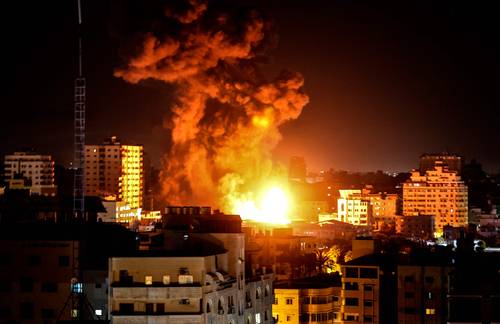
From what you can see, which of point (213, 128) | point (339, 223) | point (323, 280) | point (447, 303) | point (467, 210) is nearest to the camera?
point (447, 303)

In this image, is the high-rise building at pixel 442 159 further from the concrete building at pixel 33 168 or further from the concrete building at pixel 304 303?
the concrete building at pixel 304 303

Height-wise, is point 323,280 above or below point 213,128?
below

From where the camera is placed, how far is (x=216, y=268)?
102 ft

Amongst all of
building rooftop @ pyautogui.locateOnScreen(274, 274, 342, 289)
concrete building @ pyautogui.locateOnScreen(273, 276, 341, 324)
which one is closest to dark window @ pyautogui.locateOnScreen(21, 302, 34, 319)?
concrete building @ pyautogui.locateOnScreen(273, 276, 341, 324)

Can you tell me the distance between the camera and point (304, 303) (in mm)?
44219

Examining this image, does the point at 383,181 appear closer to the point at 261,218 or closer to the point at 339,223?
the point at 339,223

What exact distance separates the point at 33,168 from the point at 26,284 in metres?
89.4

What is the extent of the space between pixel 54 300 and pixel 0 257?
1956 mm

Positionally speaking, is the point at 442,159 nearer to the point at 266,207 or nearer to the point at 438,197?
the point at 438,197

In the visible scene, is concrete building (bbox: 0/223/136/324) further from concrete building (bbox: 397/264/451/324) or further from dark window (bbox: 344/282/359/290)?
concrete building (bbox: 397/264/451/324)

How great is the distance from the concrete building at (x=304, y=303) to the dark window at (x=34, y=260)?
11.2 m

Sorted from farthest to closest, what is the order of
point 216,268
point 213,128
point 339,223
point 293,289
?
1. point 339,223
2. point 213,128
3. point 293,289
4. point 216,268

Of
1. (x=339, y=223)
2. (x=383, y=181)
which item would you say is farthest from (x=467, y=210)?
(x=383, y=181)

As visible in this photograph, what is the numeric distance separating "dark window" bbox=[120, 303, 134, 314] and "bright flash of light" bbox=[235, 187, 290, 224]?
47096mm
